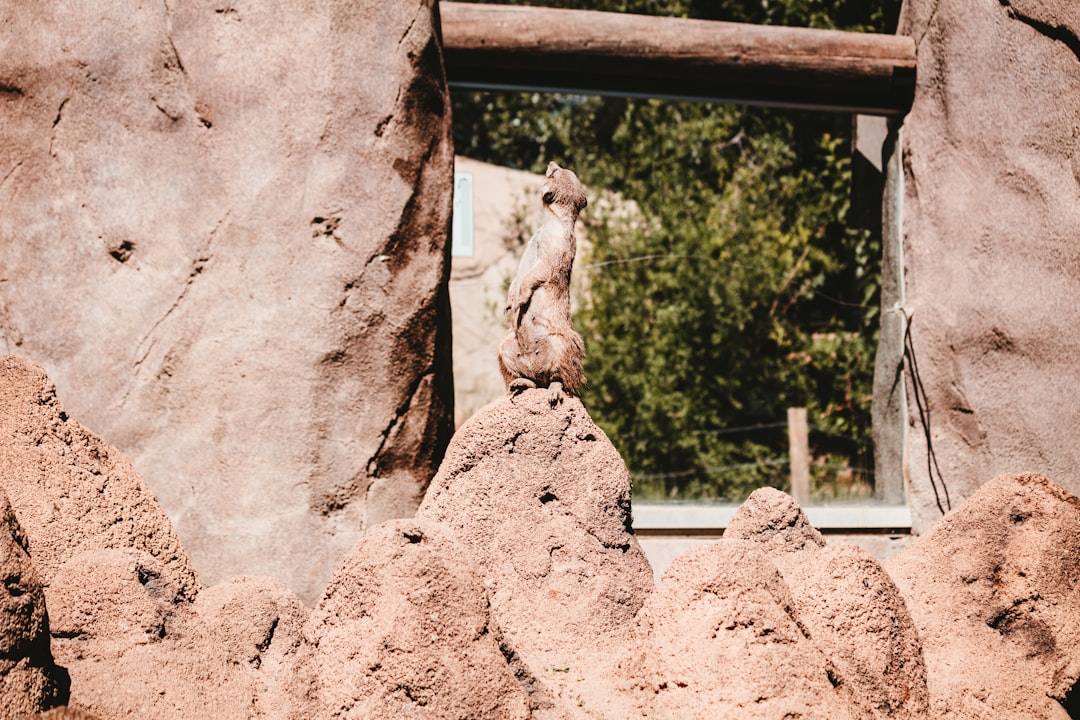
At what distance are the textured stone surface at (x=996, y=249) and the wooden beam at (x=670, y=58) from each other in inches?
12.5

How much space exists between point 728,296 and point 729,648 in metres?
7.35

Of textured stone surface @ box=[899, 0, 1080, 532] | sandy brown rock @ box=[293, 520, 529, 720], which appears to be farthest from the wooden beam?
sandy brown rock @ box=[293, 520, 529, 720]

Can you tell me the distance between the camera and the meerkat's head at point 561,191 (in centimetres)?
441

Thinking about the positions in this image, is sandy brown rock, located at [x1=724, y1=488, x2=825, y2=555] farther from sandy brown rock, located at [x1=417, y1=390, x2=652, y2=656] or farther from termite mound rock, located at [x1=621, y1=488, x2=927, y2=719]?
sandy brown rock, located at [x1=417, y1=390, x2=652, y2=656]

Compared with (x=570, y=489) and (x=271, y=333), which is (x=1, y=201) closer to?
(x=271, y=333)

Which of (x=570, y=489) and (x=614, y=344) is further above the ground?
(x=570, y=489)

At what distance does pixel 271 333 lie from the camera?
193 inches

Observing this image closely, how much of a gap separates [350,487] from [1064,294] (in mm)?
3593

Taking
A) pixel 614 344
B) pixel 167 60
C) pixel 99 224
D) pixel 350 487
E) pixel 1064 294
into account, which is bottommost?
pixel 614 344

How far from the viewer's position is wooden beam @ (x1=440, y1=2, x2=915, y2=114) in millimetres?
5832

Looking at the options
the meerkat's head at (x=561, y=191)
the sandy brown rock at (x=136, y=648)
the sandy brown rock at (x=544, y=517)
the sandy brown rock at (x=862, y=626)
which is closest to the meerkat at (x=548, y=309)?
the meerkat's head at (x=561, y=191)

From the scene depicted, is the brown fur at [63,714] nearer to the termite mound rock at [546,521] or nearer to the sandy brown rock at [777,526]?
the termite mound rock at [546,521]

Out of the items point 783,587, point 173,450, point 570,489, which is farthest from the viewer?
point 173,450

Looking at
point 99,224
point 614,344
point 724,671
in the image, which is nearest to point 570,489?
point 724,671
